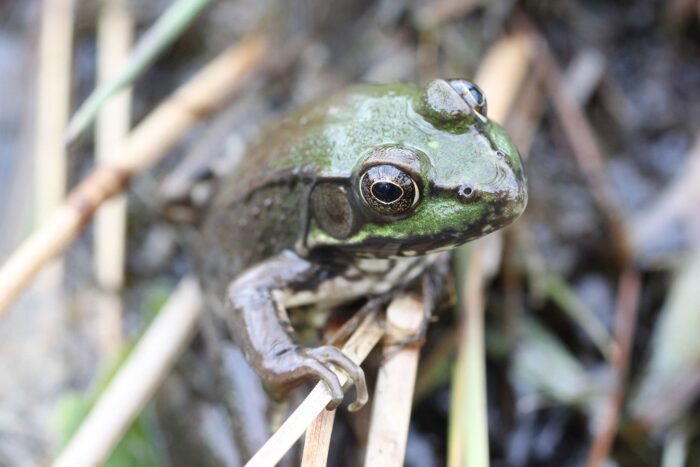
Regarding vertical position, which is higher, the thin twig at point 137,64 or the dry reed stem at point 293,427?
the thin twig at point 137,64

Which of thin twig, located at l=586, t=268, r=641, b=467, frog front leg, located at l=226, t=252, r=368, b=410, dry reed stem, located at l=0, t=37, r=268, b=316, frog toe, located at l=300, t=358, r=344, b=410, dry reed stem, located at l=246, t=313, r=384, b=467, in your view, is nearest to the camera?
dry reed stem, located at l=246, t=313, r=384, b=467

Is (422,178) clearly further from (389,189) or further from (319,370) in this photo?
(319,370)

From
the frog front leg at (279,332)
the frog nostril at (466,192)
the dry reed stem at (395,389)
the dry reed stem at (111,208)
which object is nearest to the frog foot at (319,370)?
the frog front leg at (279,332)

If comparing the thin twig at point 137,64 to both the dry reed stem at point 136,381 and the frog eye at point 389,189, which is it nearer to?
the dry reed stem at point 136,381

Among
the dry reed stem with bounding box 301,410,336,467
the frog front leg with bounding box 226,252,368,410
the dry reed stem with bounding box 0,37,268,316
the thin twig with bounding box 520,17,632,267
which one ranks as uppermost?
the dry reed stem with bounding box 0,37,268,316

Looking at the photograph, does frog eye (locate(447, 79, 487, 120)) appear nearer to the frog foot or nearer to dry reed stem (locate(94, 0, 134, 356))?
the frog foot

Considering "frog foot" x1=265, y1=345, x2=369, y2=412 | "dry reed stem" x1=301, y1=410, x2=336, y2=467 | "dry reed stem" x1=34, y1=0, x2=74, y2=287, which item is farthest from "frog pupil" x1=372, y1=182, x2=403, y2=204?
"dry reed stem" x1=34, y1=0, x2=74, y2=287

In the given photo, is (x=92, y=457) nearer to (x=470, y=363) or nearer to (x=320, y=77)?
(x=470, y=363)
